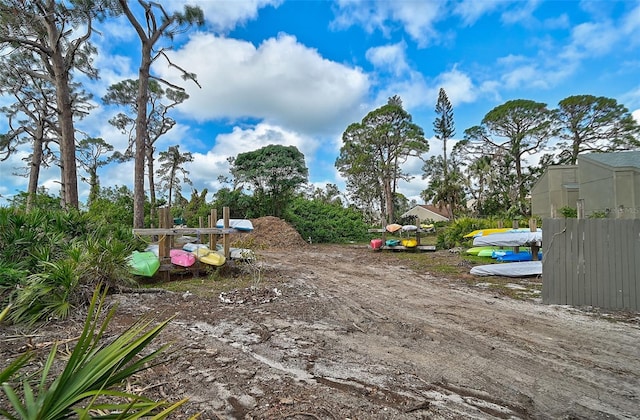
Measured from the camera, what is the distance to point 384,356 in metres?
3.36

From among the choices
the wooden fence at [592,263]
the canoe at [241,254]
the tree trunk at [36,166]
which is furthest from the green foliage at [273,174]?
the wooden fence at [592,263]

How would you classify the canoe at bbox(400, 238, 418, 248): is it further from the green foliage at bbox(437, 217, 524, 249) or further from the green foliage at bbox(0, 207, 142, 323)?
the green foliage at bbox(0, 207, 142, 323)

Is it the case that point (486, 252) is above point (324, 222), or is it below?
below

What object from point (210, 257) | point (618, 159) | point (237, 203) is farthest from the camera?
point (237, 203)

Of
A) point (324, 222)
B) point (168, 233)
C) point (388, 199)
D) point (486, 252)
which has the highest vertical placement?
point (388, 199)

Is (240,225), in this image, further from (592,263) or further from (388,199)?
(388,199)

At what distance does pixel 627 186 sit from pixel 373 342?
16189 mm

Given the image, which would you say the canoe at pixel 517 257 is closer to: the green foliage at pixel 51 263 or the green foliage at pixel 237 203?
the green foliage at pixel 51 263

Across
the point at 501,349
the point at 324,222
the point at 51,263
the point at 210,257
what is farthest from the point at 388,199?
the point at 51,263

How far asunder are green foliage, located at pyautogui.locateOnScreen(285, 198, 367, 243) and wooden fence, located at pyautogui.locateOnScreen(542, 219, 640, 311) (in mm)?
16313

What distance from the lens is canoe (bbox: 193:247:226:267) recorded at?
7656 mm

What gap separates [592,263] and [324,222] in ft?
55.6

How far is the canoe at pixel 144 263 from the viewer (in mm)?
6701

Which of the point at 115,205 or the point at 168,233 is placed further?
the point at 115,205
